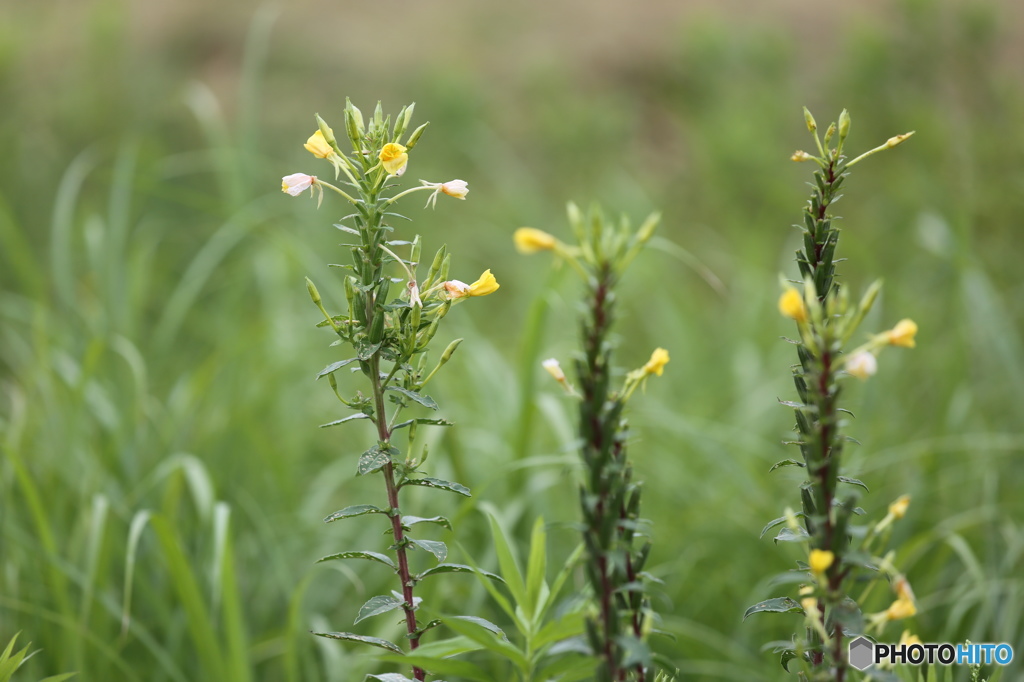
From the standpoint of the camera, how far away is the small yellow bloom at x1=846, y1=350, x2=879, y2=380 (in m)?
0.58

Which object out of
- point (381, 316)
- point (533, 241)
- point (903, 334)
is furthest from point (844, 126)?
point (381, 316)

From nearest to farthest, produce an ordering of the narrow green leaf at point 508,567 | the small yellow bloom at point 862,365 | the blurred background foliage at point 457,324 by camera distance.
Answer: the small yellow bloom at point 862,365
the narrow green leaf at point 508,567
the blurred background foliage at point 457,324

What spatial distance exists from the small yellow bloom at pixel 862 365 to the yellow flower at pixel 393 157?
0.39m

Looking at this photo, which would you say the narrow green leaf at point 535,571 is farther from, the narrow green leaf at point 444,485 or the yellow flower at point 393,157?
the yellow flower at point 393,157

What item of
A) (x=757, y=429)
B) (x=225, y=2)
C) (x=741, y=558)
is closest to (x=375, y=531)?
(x=741, y=558)

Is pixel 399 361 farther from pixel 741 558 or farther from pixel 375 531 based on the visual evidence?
pixel 741 558

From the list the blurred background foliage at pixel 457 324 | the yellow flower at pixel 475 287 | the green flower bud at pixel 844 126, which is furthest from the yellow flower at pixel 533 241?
the green flower bud at pixel 844 126

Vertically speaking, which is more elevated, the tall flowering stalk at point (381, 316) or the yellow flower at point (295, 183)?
the yellow flower at point (295, 183)

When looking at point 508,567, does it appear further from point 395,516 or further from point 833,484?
point 833,484

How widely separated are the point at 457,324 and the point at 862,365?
6.76ft

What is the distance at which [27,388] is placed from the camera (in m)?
1.98

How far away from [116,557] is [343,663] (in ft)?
2.12

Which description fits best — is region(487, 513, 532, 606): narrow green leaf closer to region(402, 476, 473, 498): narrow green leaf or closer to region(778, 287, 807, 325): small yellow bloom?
region(402, 476, 473, 498): narrow green leaf

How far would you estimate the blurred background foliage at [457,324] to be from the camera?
1.67m
